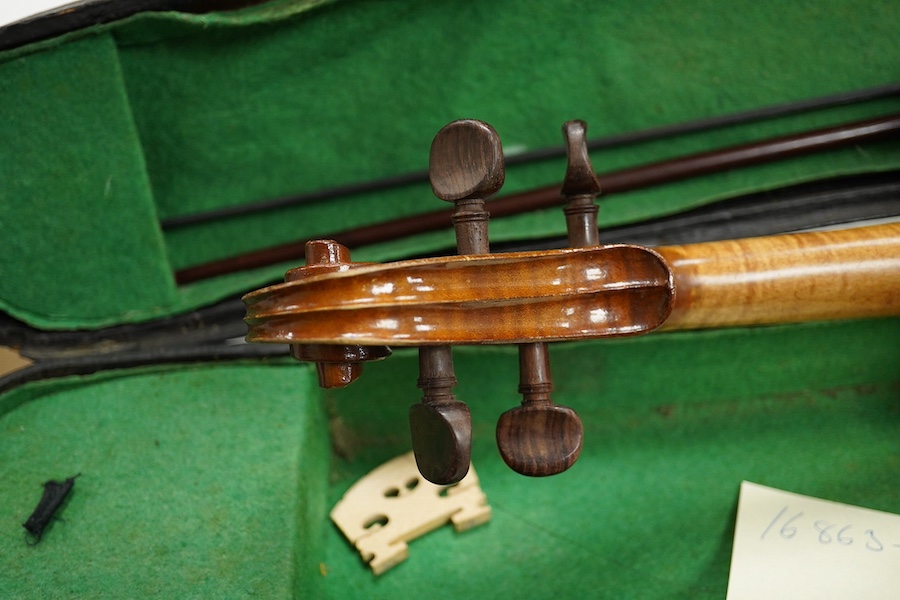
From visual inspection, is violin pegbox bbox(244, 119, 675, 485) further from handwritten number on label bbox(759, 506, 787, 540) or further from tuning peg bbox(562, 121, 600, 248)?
handwritten number on label bbox(759, 506, 787, 540)

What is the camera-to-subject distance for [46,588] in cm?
94

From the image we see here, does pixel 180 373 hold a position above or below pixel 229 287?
below

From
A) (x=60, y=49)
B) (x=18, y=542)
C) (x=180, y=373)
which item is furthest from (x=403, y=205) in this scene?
(x=18, y=542)

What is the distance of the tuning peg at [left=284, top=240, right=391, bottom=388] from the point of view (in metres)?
0.68

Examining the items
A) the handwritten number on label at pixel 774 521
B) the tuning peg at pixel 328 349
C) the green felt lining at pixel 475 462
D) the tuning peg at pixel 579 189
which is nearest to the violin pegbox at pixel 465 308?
the tuning peg at pixel 328 349

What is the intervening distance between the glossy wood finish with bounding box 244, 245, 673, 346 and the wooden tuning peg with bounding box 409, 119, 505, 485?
6 centimetres

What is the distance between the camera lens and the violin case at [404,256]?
1.09 metres

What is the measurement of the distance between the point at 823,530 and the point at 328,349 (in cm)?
87

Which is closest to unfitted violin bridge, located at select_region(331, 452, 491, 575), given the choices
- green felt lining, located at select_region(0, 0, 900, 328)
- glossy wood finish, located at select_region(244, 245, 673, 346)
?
green felt lining, located at select_region(0, 0, 900, 328)

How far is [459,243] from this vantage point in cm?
77

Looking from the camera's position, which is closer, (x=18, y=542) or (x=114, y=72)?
(x=18, y=542)

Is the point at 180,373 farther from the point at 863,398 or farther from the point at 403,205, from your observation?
the point at 863,398

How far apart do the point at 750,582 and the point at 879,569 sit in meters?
0.19

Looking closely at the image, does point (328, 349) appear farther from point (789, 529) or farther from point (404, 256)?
point (789, 529)
